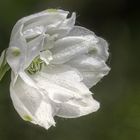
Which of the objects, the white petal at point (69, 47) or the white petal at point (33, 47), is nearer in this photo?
the white petal at point (33, 47)

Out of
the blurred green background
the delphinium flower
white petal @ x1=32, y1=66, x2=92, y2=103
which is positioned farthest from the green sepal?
the blurred green background

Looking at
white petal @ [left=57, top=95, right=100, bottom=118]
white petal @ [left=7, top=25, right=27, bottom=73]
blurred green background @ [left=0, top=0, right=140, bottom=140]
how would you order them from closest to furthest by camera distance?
white petal @ [left=7, top=25, right=27, bottom=73] → white petal @ [left=57, top=95, right=100, bottom=118] → blurred green background @ [left=0, top=0, right=140, bottom=140]

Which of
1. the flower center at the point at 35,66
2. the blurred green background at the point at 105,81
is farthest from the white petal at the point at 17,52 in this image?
the blurred green background at the point at 105,81

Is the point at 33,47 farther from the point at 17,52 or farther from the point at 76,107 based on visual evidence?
the point at 76,107

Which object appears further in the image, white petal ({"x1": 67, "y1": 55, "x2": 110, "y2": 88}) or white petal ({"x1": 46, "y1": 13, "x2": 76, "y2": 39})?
A: white petal ({"x1": 67, "y1": 55, "x2": 110, "y2": 88})

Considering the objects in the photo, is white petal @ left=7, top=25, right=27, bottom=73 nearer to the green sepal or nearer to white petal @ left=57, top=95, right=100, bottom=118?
the green sepal

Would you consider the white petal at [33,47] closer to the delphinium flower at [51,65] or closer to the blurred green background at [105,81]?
the delphinium flower at [51,65]

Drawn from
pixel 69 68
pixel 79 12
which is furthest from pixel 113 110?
pixel 69 68

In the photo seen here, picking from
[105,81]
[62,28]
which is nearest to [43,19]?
[62,28]
